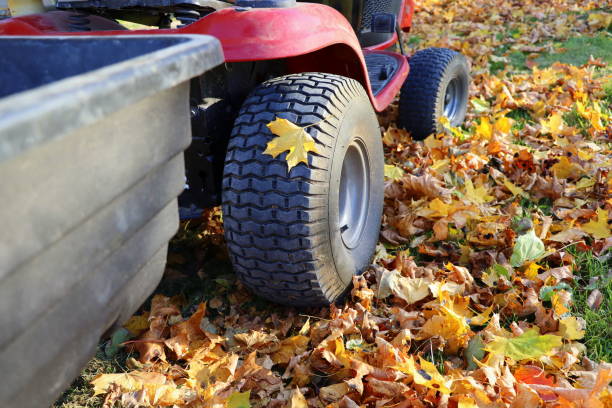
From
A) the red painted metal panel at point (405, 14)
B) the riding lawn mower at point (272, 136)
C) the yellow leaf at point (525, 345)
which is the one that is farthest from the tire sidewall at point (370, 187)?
the red painted metal panel at point (405, 14)

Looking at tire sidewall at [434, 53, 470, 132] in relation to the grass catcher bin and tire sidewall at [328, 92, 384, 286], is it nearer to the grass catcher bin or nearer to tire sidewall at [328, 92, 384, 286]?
tire sidewall at [328, 92, 384, 286]

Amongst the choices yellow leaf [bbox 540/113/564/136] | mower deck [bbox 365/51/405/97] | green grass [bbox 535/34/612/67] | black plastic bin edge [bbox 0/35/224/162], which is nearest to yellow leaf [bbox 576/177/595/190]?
yellow leaf [bbox 540/113/564/136]

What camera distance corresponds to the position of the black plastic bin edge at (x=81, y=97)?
62 centimetres

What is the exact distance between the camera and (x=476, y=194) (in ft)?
8.66

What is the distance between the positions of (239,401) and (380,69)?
2205 millimetres

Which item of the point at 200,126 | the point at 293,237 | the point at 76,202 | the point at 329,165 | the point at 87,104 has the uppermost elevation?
the point at 87,104

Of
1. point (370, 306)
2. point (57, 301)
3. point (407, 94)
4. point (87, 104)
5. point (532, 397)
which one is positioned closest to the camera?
point (87, 104)

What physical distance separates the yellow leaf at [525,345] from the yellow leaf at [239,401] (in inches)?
29.5

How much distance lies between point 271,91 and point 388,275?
84cm

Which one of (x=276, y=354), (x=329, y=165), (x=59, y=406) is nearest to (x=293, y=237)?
(x=329, y=165)

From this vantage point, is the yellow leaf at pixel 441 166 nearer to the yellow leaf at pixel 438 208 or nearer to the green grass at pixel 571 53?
the yellow leaf at pixel 438 208

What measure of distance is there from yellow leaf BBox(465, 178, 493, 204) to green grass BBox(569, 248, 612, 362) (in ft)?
1.68

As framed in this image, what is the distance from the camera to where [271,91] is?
1756 mm

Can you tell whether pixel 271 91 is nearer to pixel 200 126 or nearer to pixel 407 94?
pixel 200 126
